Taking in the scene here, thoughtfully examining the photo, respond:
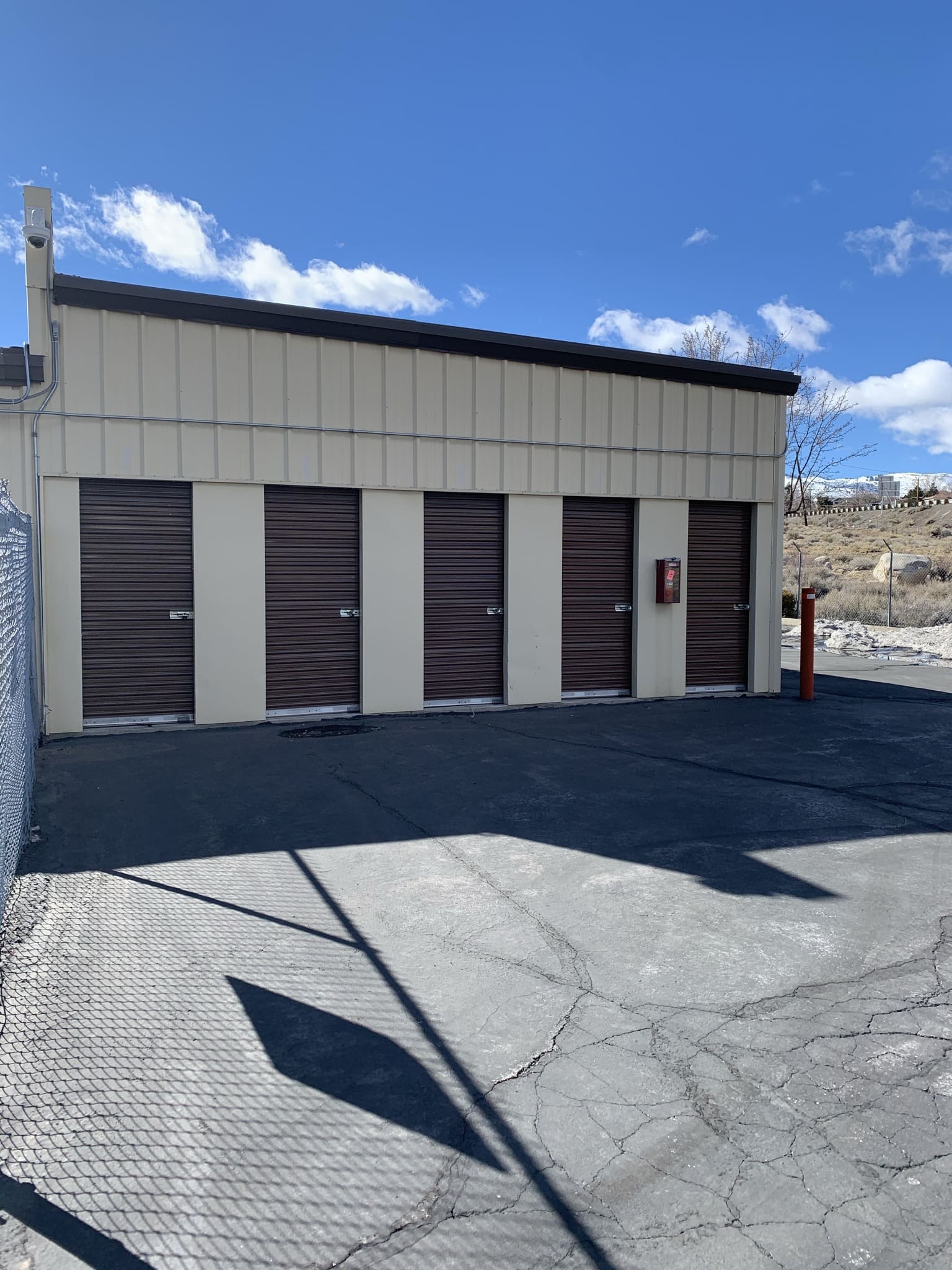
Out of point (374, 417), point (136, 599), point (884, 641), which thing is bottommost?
point (884, 641)

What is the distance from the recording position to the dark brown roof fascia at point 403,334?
9.82 meters

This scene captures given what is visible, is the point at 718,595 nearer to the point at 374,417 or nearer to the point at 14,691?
the point at 374,417

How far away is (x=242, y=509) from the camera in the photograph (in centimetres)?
→ 1062

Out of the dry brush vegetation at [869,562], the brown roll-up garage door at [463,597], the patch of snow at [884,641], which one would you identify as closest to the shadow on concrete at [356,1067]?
the brown roll-up garage door at [463,597]

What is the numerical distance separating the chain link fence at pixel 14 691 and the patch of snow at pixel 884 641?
52.6 ft

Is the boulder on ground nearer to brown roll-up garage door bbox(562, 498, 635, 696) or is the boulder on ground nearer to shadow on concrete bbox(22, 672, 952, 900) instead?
brown roll-up garage door bbox(562, 498, 635, 696)

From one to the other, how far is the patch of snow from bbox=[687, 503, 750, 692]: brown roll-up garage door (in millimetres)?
6667

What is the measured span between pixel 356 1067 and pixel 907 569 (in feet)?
113

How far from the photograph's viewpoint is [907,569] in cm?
3369

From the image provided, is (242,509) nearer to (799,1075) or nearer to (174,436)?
(174,436)

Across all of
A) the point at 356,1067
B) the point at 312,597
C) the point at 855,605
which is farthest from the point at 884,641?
the point at 356,1067

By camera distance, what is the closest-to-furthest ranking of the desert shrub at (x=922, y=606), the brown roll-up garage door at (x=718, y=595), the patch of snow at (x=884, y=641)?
1. the brown roll-up garage door at (x=718, y=595)
2. the patch of snow at (x=884, y=641)
3. the desert shrub at (x=922, y=606)

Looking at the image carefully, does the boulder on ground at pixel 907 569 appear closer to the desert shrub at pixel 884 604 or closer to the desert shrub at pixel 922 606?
the desert shrub at pixel 884 604

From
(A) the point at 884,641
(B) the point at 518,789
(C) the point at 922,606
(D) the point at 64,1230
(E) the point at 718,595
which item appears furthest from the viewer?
(C) the point at 922,606
